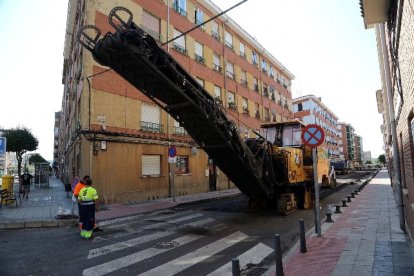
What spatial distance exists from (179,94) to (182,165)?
12.8 m

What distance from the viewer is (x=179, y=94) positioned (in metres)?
8.23

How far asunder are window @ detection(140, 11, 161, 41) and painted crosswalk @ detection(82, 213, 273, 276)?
13.2 metres

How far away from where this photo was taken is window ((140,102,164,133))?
1814 centimetres

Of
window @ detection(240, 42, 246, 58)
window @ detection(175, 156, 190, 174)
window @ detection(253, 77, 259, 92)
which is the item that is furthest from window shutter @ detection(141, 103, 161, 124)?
window @ detection(253, 77, 259, 92)

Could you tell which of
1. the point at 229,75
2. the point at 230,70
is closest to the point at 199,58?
the point at 229,75

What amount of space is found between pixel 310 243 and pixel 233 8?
17.1 ft

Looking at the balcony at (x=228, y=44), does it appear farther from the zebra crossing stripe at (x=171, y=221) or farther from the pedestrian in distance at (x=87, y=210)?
the pedestrian in distance at (x=87, y=210)

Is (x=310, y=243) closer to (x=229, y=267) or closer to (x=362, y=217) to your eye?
(x=229, y=267)

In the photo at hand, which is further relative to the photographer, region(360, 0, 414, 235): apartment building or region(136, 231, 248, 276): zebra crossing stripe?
region(136, 231, 248, 276): zebra crossing stripe

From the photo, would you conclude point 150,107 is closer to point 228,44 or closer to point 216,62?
point 216,62

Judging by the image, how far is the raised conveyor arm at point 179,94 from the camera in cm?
713

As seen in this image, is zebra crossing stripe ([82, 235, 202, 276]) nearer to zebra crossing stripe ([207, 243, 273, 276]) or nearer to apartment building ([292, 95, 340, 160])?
zebra crossing stripe ([207, 243, 273, 276])

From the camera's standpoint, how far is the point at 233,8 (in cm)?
639

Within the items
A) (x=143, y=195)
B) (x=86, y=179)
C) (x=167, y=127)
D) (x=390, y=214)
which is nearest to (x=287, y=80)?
(x=167, y=127)
